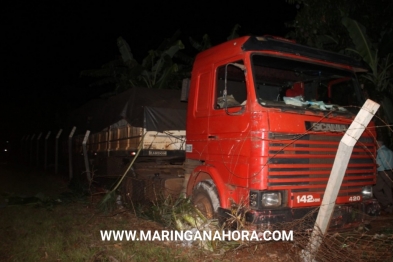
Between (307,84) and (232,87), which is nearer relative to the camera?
(232,87)

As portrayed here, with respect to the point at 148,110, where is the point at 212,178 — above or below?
below

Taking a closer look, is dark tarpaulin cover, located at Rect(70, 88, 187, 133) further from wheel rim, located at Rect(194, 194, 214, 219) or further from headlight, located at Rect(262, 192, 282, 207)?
headlight, located at Rect(262, 192, 282, 207)

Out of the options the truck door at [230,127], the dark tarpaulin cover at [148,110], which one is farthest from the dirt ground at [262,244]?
the dark tarpaulin cover at [148,110]

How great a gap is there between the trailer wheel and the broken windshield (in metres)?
1.55

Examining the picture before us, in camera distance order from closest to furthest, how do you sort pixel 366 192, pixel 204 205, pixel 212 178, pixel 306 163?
pixel 306 163
pixel 212 178
pixel 366 192
pixel 204 205

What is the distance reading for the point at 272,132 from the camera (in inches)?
164

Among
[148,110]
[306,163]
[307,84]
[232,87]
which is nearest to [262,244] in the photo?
[306,163]

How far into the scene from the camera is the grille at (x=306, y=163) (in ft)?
13.7

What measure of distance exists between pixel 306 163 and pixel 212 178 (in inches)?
51.8

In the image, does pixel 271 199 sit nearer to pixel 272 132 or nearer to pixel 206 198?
pixel 272 132

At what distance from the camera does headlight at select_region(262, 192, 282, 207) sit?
4145 mm

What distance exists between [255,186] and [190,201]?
4.84 feet

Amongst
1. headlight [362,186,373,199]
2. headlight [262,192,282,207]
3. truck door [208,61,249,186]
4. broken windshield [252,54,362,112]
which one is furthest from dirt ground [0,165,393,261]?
broken windshield [252,54,362,112]

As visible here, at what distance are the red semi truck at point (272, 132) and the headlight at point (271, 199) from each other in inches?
0.5
